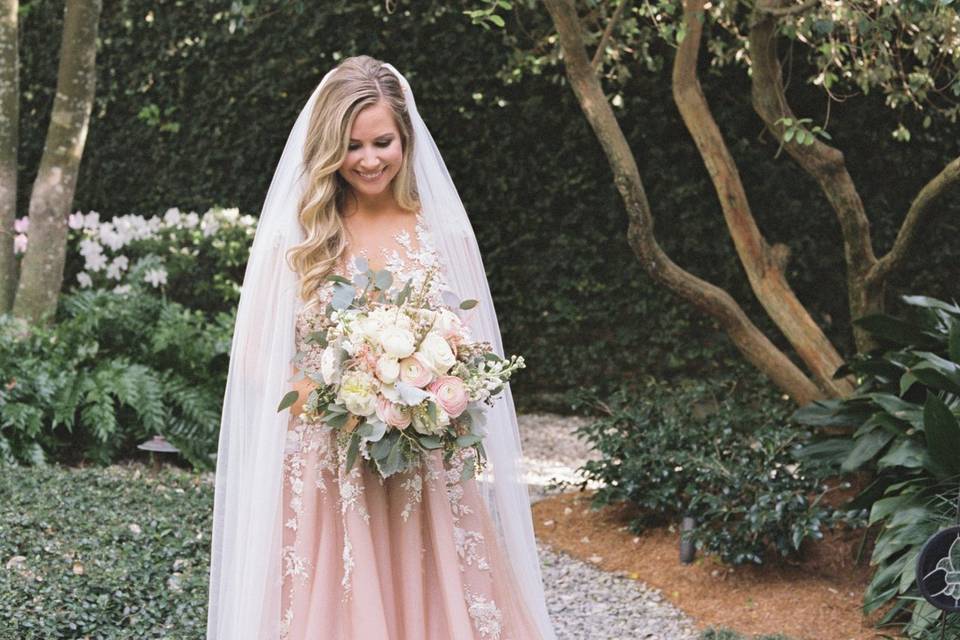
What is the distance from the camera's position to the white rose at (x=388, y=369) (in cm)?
250

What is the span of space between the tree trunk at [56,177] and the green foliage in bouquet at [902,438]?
13.7 feet

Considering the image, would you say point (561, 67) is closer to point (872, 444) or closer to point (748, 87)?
point (748, 87)

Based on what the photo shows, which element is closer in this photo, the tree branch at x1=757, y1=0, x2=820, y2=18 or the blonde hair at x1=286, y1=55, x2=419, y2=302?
the blonde hair at x1=286, y1=55, x2=419, y2=302

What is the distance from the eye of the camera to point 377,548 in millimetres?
2785

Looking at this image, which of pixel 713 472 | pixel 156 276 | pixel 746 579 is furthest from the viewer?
pixel 156 276

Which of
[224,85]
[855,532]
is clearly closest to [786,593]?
[855,532]

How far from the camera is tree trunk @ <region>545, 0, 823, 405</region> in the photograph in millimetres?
5273

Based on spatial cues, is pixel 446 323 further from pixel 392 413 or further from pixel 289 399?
pixel 289 399

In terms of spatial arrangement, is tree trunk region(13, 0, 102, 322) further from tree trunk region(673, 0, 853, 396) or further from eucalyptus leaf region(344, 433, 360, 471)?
eucalyptus leaf region(344, 433, 360, 471)

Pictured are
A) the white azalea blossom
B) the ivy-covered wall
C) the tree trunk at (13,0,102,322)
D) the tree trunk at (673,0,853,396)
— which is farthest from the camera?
the ivy-covered wall

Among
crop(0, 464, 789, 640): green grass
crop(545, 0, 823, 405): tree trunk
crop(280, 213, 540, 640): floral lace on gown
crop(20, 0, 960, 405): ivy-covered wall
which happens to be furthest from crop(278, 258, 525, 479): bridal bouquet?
crop(20, 0, 960, 405): ivy-covered wall

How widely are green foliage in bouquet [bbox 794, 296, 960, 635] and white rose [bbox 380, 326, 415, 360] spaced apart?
2153 millimetres

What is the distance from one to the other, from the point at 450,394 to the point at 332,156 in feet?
2.34

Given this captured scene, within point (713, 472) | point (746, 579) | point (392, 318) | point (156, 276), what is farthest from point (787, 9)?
point (156, 276)
